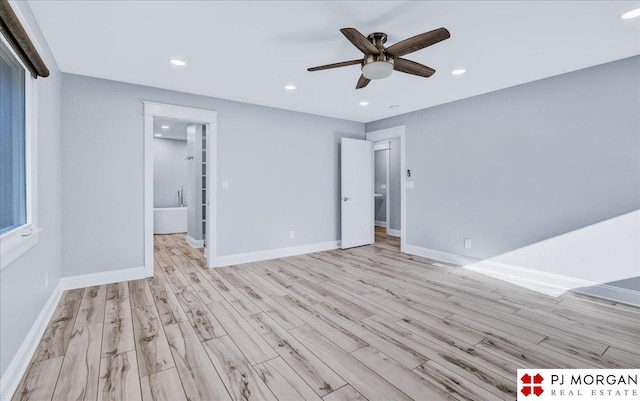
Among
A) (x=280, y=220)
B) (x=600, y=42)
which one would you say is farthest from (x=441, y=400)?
(x=280, y=220)

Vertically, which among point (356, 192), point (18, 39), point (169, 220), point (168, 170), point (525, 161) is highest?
point (18, 39)

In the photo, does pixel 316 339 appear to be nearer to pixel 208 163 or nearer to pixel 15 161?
pixel 15 161

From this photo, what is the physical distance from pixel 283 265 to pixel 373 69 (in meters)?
2.96

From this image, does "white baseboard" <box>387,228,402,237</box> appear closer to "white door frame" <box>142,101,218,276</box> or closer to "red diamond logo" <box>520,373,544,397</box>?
"white door frame" <box>142,101,218,276</box>

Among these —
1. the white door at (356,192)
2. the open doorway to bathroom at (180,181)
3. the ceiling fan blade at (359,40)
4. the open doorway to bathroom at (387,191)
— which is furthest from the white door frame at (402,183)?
the open doorway to bathroom at (180,181)

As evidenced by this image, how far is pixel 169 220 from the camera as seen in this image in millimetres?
6988

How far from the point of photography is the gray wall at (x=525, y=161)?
2953 millimetres

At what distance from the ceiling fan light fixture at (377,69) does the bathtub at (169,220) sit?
6.11m

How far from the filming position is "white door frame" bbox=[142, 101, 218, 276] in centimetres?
371

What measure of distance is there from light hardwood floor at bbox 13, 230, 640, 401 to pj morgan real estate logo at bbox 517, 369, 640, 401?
8cm

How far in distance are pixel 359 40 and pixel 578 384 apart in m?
2.62

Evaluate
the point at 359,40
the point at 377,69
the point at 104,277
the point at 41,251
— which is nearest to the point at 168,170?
the point at 104,277

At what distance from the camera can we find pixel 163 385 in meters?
1.70

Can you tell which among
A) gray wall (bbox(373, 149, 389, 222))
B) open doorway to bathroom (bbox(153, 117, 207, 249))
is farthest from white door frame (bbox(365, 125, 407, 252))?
open doorway to bathroom (bbox(153, 117, 207, 249))
